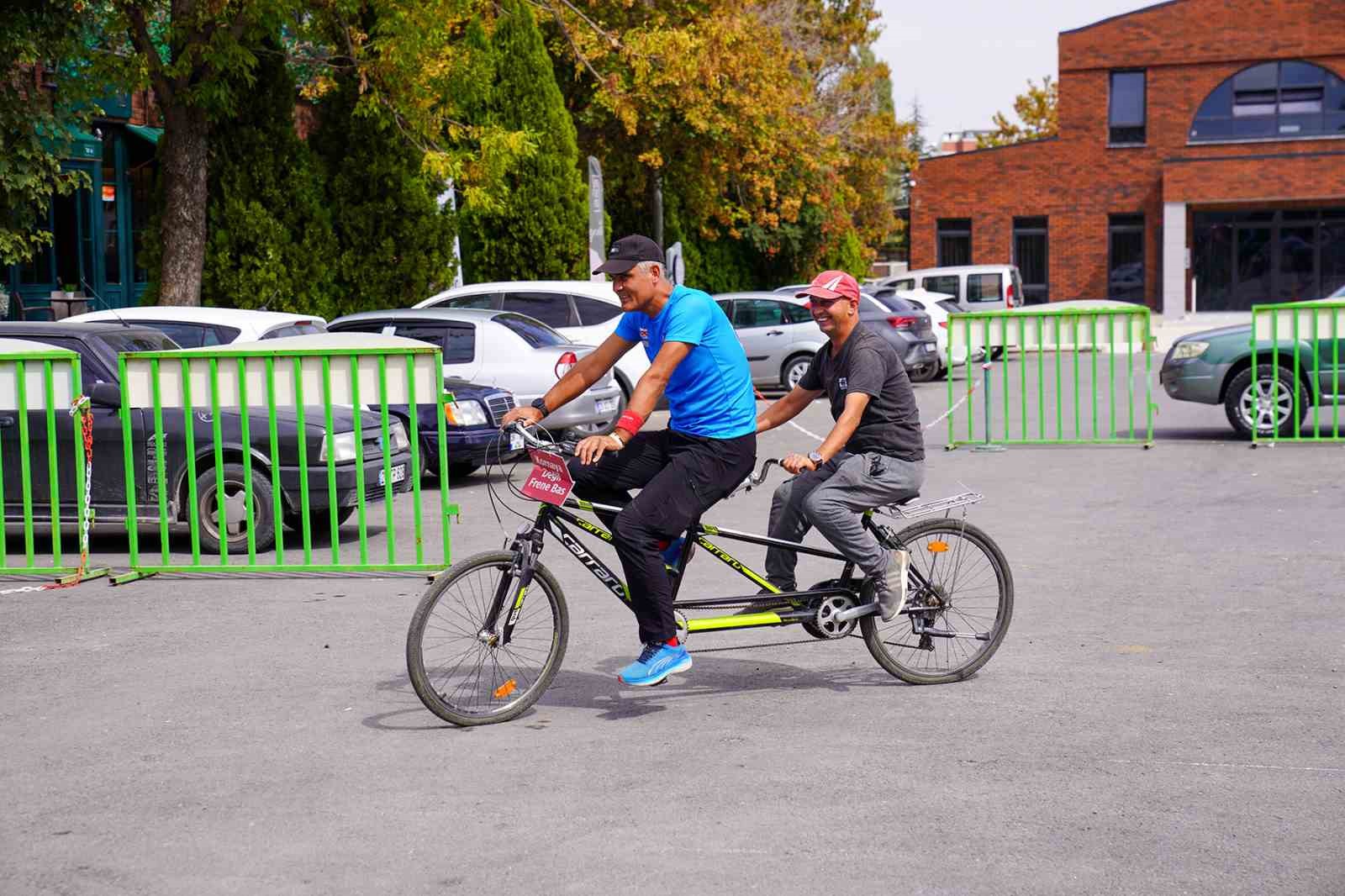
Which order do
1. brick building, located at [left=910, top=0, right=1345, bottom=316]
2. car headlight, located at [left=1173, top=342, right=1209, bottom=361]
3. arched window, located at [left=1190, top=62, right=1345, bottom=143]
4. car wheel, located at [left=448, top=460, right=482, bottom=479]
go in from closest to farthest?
car wheel, located at [left=448, top=460, right=482, bottom=479] < car headlight, located at [left=1173, top=342, right=1209, bottom=361] < brick building, located at [left=910, top=0, right=1345, bottom=316] < arched window, located at [left=1190, top=62, right=1345, bottom=143]

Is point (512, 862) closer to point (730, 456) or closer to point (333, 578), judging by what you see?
point (730, 456)

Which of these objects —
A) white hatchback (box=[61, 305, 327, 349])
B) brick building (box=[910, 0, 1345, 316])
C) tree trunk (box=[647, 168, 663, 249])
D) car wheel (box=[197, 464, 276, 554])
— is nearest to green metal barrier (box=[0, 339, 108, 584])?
car wheel (box=[197, 464, 276, 554])

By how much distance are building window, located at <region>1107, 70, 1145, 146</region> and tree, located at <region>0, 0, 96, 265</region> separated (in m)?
37.5

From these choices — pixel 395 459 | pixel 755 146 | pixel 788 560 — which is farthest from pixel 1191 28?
pixel 788 560

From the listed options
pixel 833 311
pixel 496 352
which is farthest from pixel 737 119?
pixel 833 311

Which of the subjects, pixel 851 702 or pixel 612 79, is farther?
pixel 612 79

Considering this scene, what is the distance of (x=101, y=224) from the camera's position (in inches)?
1141

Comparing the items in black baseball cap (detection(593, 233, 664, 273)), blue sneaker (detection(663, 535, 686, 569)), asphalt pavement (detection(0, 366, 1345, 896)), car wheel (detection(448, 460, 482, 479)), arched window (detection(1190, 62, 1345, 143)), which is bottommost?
asphalt pavement (detection(0, 366, 1345, 896))

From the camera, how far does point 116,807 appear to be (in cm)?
540

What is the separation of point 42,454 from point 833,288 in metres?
6.21

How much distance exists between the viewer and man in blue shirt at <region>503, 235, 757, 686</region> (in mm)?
6340

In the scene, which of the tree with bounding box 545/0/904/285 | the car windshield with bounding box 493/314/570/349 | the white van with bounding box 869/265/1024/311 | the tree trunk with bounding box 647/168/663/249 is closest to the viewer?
the car windshield with bounding box 493/314/570/349

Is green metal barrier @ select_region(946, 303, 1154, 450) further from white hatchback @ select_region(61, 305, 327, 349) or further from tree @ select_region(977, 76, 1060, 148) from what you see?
tree @ select_region(977, 76, 1060, 148)

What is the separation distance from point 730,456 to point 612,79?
2055 centimetres
